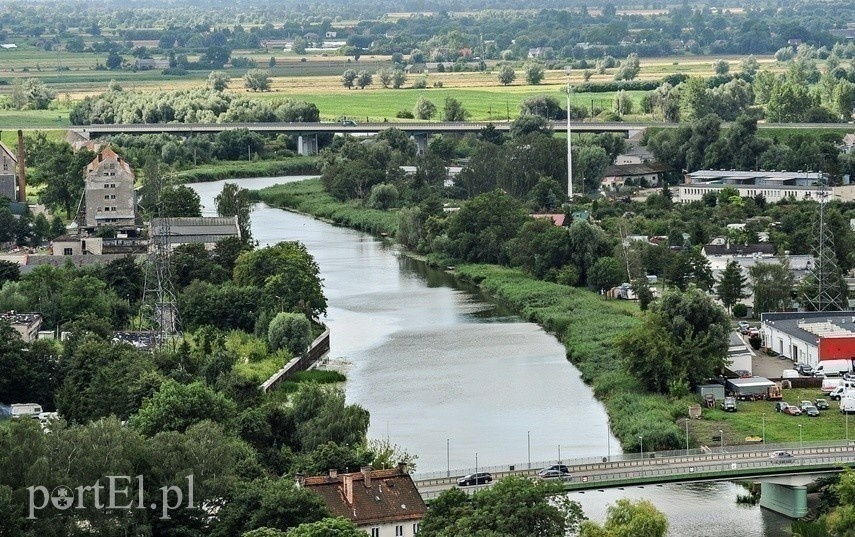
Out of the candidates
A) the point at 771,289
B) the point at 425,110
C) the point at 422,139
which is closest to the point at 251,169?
the point at 422,139

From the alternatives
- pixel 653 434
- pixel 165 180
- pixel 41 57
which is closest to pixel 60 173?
pixel 165 180

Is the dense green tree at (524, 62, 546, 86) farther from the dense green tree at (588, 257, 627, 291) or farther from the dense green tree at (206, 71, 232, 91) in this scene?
the dense green tree at (588, 257, 627, 291)

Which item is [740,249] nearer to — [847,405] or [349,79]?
[847,405]

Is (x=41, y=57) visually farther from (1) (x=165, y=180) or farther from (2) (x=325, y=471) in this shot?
(2) (x=325, y=471)

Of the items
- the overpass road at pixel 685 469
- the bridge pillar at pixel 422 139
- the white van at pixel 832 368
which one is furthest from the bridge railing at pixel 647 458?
the bridge pillar at pixel 422 139

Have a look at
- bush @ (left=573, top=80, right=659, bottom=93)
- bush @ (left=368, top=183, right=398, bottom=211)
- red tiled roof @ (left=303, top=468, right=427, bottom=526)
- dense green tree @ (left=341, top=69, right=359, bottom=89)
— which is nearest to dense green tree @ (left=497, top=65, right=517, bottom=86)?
bush @ (left=573, top=80, right=659, bottom=93)
